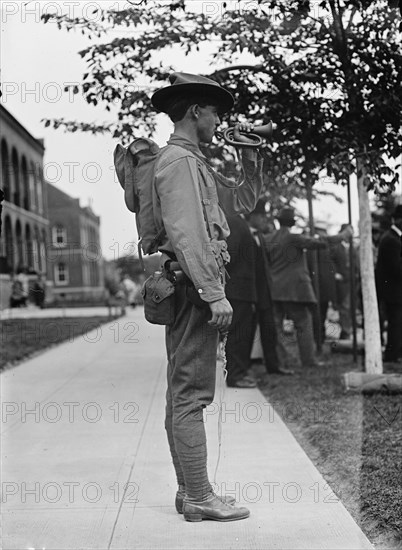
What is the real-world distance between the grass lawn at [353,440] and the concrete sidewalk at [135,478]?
10cm

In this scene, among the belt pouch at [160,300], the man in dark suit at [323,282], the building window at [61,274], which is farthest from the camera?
the building window at [61,274]

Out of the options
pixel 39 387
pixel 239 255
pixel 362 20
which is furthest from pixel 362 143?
pixel 39 387

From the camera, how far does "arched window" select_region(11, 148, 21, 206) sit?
148 feet

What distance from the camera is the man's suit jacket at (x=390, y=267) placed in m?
9.72

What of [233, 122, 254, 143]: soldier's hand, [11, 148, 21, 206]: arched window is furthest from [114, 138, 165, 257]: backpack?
[11, 148, 21, 206]: arched window

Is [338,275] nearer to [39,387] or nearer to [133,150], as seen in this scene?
[39,387]

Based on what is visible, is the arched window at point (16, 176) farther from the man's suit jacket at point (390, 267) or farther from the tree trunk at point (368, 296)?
the tree trunk at point (368, 296)

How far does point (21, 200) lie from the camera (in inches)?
1886

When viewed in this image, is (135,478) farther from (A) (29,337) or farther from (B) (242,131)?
(A) (29,337)

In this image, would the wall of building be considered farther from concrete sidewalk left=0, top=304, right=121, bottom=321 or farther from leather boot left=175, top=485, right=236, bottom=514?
leather boot left=175, top=485, right=236, bottom=514

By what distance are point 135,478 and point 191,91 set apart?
2233mm

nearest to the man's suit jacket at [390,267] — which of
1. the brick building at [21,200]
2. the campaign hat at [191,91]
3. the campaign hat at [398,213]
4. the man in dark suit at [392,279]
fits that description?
the man in dark suit at [392,279]

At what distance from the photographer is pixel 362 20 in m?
7.57

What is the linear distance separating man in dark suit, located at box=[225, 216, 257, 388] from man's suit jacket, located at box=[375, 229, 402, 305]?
2.04 metres
